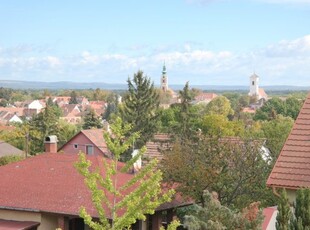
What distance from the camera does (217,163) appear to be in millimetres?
23609

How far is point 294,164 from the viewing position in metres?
17.9

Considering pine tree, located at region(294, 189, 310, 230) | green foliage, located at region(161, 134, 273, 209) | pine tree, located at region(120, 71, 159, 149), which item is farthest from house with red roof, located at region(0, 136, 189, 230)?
pine tree, located at region(120, 71, 159, 149)

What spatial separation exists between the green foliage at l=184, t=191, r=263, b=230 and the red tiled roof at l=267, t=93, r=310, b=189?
1645mm

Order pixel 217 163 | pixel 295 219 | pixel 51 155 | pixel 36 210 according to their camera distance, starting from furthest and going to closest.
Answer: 1. pixel 51 155
2. pixel 217 163
3. pixel 36 210
4. pixel 295 219

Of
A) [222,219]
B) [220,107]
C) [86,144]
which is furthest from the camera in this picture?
[220,107]

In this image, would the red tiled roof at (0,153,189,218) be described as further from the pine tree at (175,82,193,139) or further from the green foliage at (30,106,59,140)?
the green foliage at (30,106,59,140)

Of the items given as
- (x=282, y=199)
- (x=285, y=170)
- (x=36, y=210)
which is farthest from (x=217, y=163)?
(x=282, y=199)

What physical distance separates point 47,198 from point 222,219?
930 cm

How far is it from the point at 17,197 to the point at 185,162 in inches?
279

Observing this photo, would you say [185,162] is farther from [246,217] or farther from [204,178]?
[246,217]

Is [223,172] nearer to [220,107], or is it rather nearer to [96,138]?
[96,138]

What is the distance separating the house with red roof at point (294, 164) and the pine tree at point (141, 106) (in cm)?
4538

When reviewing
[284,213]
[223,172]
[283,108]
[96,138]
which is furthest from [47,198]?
[283,108]

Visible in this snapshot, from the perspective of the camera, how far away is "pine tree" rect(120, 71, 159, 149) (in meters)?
64.5
